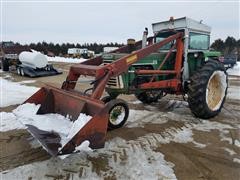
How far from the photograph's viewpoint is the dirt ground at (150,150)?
10.8ft

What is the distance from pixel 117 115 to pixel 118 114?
26mm

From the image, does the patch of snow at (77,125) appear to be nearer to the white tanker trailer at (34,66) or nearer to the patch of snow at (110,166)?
the patch of snow at (110,166)

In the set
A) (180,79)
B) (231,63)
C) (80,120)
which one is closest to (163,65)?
(180,79)

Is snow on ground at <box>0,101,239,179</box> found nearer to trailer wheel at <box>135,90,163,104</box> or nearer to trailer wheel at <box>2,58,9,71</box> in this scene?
trailer wheel at <box>135,90,163,104</box>

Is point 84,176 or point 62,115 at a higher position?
point 62,115

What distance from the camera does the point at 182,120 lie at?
566 centimetres

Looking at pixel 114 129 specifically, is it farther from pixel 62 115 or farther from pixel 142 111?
pixel 142 111

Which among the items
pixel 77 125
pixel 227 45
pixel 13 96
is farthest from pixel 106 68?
pixel 227 45

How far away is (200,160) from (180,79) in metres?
2.67

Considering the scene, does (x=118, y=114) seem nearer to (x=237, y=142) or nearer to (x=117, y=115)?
(x=117, y=115)

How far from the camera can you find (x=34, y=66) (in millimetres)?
14523

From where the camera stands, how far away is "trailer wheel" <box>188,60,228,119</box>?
17.8 feet

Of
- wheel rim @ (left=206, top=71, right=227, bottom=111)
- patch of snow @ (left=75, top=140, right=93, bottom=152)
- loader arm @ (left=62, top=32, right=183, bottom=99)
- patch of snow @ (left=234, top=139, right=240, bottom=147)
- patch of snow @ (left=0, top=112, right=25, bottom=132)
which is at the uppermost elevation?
loader arm @ (left=62, top=32, right=183, bottom=99)

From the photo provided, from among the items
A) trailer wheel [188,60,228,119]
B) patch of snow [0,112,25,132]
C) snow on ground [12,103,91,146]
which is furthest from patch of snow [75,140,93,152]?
trailer wheel [188,60,228,119]
